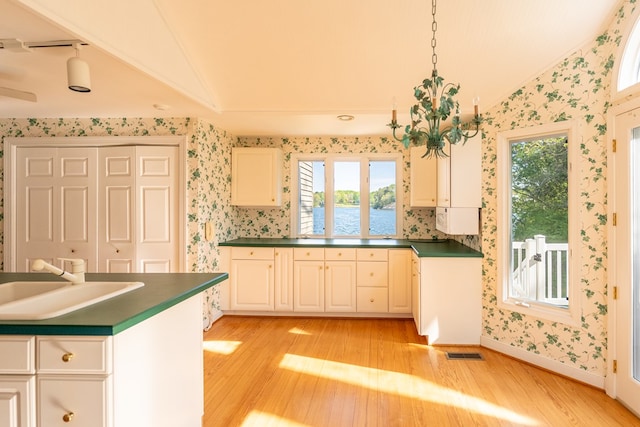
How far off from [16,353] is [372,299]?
353cm

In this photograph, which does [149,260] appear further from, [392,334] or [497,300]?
[497,300]

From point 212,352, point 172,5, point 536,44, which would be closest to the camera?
point 172,5

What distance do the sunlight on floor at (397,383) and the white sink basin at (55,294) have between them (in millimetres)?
1688

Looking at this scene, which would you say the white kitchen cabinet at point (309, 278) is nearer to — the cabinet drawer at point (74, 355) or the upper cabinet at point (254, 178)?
the upper cabinet at point (254, 178)

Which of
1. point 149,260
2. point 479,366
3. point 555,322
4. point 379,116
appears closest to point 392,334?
point 479,366

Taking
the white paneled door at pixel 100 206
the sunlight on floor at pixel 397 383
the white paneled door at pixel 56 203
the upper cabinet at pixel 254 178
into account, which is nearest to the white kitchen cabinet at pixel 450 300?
the sunlight on floor at pixel 397 383

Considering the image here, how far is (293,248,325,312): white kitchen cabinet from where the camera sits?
447cm

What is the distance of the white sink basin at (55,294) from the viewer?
1690 millimetres

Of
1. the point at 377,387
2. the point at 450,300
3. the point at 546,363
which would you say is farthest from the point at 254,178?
the point at 546,363

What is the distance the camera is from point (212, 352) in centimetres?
348

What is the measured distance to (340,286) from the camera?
14.6 feet

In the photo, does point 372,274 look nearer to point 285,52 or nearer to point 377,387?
point 377,387

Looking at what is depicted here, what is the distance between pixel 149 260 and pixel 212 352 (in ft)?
3.97

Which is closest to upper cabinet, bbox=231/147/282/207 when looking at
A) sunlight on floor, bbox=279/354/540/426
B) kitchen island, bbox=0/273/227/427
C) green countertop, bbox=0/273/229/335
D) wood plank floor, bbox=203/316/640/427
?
wood plank floor, bbox=203/316/640/427
